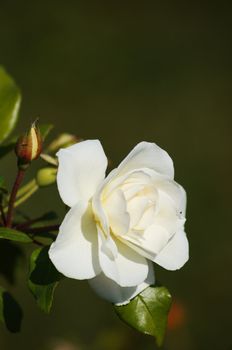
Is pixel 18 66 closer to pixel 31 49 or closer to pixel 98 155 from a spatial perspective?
pixel 31 49

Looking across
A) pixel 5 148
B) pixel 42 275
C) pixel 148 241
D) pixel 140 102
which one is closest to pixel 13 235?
pixel 42 275

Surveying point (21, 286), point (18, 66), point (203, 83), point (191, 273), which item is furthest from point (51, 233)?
point (203, 83)

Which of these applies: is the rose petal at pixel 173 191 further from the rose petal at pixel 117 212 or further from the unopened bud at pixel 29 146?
the unopened bud at pixel 29 146

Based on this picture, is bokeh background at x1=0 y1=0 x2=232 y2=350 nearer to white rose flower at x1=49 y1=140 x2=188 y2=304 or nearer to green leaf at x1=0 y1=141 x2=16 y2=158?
green leaf at x1=0 y1=141 x2=16 y2=158

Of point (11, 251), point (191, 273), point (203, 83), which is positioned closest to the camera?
point (11, 251)

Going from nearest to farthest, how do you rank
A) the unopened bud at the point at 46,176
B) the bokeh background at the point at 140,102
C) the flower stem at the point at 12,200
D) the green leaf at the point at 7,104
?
the flower stem at the point at 12,200 < the unopened bud at the point at 46,176 < the green leaf at the point at 7,104 < the bokeh background at the point at 140,102

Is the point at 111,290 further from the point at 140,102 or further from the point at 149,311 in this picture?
the point at 140,102

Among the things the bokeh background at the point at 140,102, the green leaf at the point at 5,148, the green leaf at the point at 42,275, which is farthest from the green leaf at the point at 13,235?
the bokeh background at the point at 140,102
